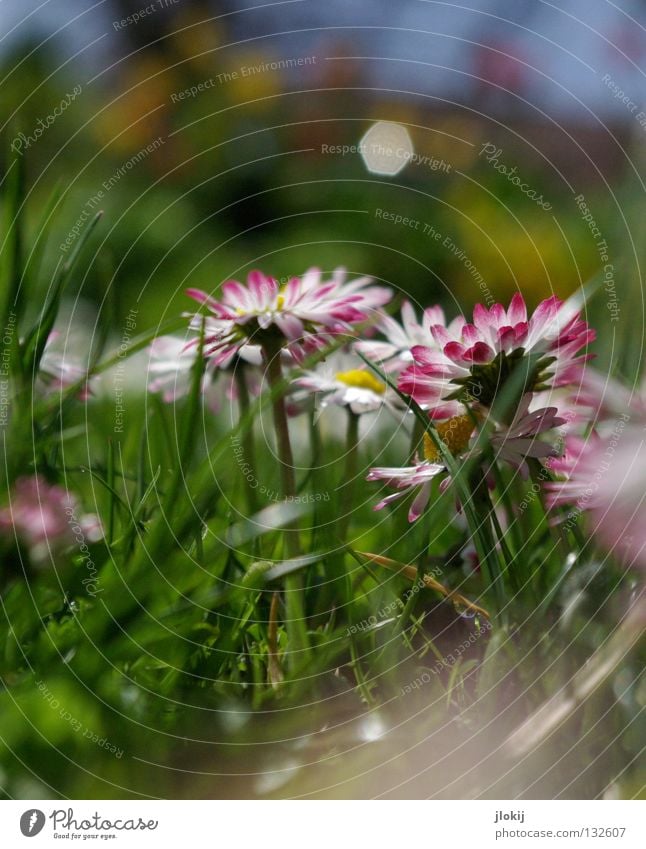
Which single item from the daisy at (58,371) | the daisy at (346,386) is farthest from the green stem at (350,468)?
the daisy at (58,371)

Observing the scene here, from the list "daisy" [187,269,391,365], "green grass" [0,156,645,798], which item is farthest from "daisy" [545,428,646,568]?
"daisy" [187,269,391,365]

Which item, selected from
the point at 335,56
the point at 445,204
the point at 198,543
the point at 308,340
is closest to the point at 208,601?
the point at 198,543

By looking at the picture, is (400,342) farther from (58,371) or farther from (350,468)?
(58,371)

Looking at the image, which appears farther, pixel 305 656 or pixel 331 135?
pixel 331 135

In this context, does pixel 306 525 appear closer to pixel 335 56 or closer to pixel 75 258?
pixel 75 258

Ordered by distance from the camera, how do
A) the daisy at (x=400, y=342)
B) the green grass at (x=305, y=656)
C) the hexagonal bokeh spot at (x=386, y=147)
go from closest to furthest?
the green grass at (x=305, y=656), the daisy at (x=400, y=342), the hexagonal bokeh spot at (x=386, y=147)

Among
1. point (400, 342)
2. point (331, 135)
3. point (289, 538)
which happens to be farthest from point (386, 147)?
point (289, 538)

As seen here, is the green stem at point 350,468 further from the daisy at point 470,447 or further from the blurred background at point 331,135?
the blurred background at point 331,135
